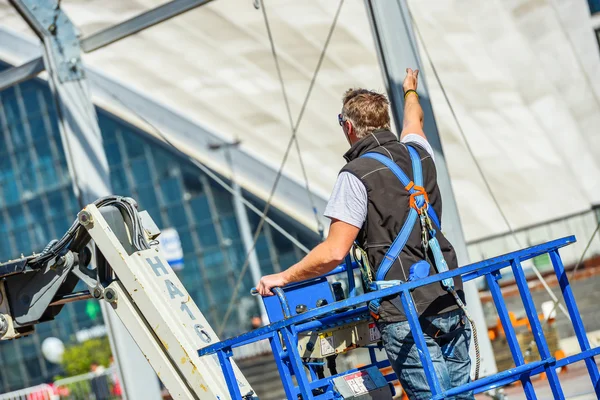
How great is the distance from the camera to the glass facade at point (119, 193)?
3362 centimetres

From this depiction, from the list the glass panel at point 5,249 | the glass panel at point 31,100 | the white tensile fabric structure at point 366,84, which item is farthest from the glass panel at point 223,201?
the glass panel at point 5,249

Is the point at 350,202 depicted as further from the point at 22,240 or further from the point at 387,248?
the point at 22,240

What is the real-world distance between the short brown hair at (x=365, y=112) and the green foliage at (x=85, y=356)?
26.8m

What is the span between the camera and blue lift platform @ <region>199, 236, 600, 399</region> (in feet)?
11.5

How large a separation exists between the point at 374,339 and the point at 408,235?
2.40 feet

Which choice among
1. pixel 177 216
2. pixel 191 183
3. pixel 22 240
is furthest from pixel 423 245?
pixel 22 240

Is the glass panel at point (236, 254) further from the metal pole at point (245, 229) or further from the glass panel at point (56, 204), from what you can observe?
the glass panel at point (56, 204)

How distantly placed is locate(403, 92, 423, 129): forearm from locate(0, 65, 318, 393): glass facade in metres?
27.0

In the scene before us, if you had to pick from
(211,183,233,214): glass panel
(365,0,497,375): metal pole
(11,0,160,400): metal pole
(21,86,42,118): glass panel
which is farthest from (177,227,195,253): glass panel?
(365,0,497,375): metal pole

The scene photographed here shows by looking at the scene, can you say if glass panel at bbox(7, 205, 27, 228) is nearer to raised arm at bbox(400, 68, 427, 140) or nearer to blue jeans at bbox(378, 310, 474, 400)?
raised arm at bbox(400, 68, 427, 140)

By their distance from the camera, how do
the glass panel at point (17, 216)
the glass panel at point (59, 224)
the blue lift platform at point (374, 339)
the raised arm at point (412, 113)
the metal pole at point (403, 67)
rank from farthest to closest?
the glass panel at point (17, 216), the glass panel at point (59, 224), the metal pole at point (403, 67), the raised arm at point (412, 113), the blue lift platform at point (374, 339)

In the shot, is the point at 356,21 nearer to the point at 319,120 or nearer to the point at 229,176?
the point at 319,120

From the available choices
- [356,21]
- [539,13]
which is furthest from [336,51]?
[539,13]

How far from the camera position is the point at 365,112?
12.7 ft
